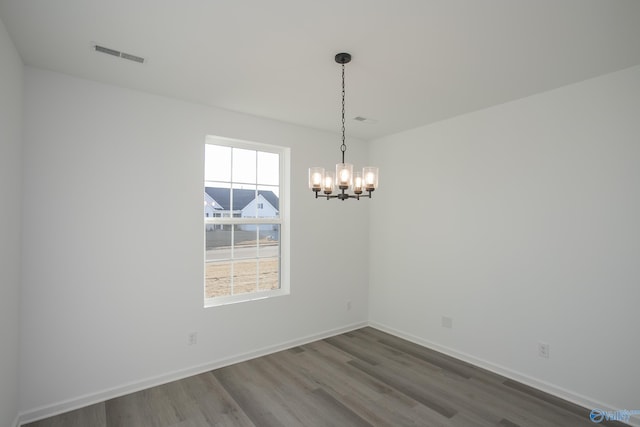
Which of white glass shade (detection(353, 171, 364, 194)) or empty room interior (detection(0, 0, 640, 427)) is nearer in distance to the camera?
empty room interior (detection(0, 0, 640, 427))

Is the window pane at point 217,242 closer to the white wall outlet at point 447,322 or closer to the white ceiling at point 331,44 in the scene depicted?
the white ceiling at point 331,44

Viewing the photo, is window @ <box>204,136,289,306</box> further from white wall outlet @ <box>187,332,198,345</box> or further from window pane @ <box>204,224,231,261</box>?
white wall outlet @ <box>187,332,198,345</box>

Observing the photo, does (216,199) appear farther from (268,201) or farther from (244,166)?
(268,201)

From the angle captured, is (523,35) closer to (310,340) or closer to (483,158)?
(483,158)

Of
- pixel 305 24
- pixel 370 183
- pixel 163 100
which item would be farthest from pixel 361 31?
pixel 163 100

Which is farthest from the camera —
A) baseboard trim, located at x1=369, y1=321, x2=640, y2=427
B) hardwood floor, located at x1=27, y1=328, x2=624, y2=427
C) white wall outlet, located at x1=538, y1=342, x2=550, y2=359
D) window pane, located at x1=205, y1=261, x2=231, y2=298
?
window pane, located at x1=205, y1=261, x2=231, y2=298

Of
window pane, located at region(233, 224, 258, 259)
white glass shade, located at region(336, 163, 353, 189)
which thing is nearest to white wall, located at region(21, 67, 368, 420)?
window pane, located at region(233, 224, 258, 259)

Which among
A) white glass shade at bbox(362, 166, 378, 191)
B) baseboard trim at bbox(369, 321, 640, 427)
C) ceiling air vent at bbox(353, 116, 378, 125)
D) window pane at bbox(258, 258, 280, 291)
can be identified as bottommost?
baseboard trim at bbox(369, 321, 640, 427)

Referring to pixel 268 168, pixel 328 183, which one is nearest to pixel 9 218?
pixel 328 183

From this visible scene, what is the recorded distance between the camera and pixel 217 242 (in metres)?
3.62

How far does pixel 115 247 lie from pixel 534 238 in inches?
150

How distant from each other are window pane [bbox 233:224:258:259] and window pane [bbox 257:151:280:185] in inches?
22.6

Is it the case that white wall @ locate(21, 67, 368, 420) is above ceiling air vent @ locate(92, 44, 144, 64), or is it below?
below

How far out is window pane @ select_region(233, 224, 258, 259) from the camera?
147 inches
